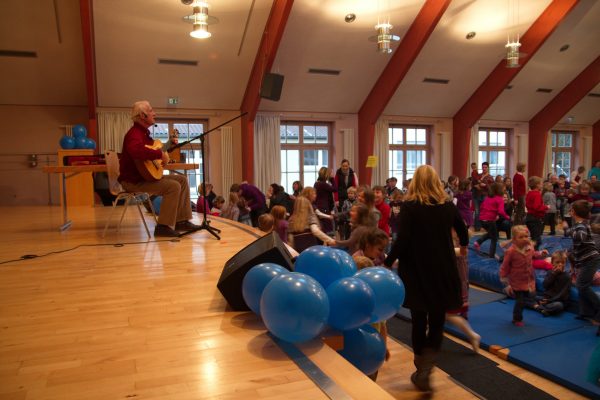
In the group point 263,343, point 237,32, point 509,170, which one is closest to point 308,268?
point 263,343

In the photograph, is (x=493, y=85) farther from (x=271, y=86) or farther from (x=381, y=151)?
(x=271, y=86)

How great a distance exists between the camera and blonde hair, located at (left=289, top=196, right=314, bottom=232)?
5.10 meters

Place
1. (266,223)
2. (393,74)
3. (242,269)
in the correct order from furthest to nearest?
(393,74) → (266,223) → (242,269)

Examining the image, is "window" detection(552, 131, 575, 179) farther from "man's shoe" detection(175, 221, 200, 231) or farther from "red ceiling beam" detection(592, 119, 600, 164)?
"man's shoe" detection(175, 221, 200, 231)

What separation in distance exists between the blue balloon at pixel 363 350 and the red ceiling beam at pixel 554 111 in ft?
46.3

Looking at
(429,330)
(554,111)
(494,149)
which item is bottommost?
(429,330)

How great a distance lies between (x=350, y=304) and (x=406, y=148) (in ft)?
40.1

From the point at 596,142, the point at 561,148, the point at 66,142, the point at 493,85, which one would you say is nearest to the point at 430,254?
the point at 66,142

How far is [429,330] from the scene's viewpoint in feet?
8.98

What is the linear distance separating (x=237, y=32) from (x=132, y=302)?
7.63 m

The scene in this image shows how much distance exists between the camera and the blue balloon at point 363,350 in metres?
2.27

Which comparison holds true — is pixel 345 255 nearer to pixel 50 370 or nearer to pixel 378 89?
pixel 50 370

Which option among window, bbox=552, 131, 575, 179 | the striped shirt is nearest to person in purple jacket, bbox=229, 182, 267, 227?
the striped shirt

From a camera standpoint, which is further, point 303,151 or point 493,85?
point 303,151
